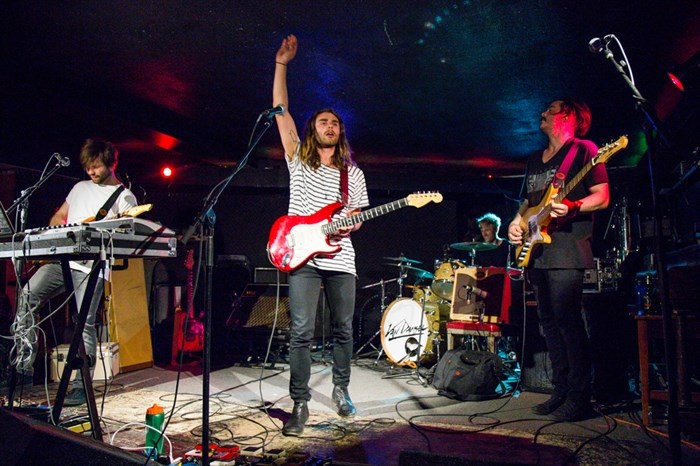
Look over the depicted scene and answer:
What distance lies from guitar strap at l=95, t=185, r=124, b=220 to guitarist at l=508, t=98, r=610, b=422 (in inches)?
130

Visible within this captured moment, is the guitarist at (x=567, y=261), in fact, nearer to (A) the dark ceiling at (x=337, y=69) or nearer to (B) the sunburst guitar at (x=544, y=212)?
(B) the sunburst guitar at (x=544, y=212)

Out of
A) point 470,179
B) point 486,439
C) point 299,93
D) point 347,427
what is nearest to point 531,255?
point 486,439

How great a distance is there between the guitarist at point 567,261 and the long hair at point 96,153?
3463mm

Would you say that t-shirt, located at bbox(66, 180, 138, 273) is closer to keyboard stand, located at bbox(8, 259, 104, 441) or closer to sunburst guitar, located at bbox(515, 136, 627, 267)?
keyboard stand, located at bbox(8, 259, 104, 441)

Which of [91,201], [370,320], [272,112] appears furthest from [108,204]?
[370,320]

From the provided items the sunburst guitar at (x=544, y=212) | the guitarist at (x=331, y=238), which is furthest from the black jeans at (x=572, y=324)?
the guitarist at (x=331, y=238)

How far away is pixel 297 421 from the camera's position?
10.4ft

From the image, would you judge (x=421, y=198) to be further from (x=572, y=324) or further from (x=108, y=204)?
(x=108, y=204)

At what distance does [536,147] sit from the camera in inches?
336

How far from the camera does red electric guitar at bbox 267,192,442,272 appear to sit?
3.32 m

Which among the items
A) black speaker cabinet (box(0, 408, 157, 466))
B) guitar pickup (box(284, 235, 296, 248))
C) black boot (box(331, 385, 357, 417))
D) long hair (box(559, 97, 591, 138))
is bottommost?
black boot (box(331, 385, 357, 417))

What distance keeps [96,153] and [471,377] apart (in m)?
3.80

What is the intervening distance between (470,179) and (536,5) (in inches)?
238

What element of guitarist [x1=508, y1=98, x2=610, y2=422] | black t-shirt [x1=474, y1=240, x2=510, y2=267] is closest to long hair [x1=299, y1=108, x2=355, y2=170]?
guitarist [x1=508, y1=98, x2=610, y2=422]
